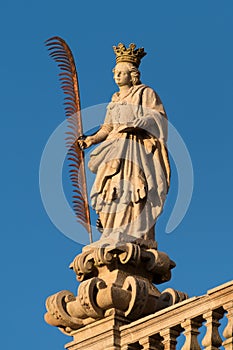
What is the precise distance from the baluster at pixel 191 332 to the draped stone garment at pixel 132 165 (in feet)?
8.39

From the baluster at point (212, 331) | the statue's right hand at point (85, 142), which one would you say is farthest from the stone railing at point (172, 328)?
the statue's right hand at point (85, 142)

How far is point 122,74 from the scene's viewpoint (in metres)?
22.4

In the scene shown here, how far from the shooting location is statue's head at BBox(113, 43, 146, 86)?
73.3 feet

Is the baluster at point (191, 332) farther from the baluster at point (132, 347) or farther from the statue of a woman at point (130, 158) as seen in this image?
the statue of a woman at point (130, 158)

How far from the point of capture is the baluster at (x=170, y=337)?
62.6ft

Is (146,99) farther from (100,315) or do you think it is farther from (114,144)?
(100,315)

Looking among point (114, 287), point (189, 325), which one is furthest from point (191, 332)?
point (114, 287)

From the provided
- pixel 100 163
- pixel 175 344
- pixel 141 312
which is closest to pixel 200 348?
pixel 175 344

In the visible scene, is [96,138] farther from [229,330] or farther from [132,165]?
[229,330]

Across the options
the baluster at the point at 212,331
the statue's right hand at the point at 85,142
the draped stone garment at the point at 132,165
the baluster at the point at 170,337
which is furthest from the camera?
the statue's right hand at the point at 85,142

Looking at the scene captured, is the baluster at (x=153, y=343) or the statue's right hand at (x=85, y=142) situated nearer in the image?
the baluster at (x=153, y=343)

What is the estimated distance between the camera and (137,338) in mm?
19656

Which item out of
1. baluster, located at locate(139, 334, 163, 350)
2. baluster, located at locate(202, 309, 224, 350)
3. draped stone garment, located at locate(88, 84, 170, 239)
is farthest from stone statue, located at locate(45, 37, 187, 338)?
baluster, located at locate(202, 309, 224, 350)

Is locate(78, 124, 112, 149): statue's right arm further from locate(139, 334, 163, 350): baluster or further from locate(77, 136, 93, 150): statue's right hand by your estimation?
locate(139, 334, 163, 350): baluster
